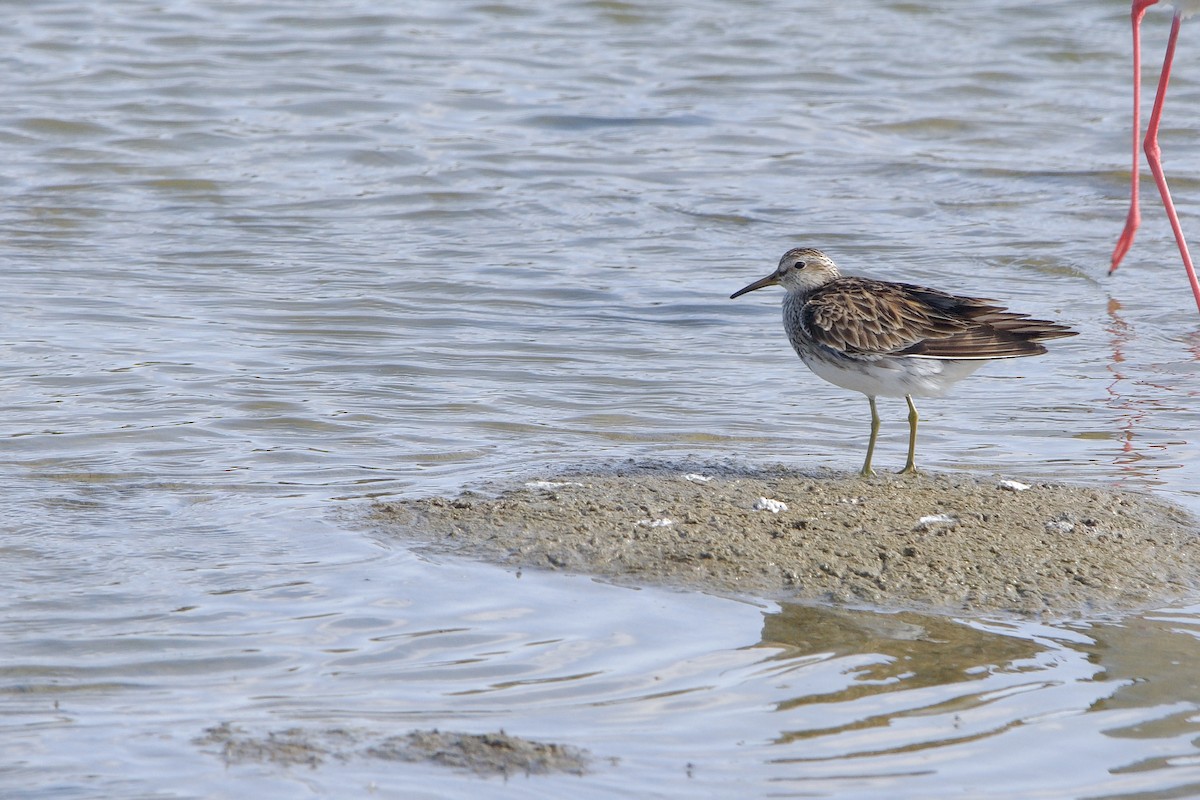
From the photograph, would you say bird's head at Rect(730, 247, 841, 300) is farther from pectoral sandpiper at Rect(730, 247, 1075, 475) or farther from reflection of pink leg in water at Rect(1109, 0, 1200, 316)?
reflection of pink leg in water at Rect(1109, 0, 1200, 316)

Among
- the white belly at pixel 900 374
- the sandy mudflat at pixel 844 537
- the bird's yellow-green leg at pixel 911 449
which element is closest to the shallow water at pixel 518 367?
the sandy mudflat at pixel 844 537

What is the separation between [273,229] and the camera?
1203 centimetres

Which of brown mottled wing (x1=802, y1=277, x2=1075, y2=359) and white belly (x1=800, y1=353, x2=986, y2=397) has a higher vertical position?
A: brown mottled wing (x1=802, y1=277, x2=1075, y2=359)

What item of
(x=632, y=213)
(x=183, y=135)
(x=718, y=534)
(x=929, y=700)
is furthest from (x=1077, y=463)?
(x=183, y=135)

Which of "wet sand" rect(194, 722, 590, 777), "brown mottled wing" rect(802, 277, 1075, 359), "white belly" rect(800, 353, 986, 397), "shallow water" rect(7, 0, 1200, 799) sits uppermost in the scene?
"brown mottled wing" rect(802, 277, 1075, 359)

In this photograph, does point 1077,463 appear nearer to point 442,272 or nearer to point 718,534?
point 718,534

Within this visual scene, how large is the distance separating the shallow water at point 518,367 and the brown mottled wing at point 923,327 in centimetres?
62

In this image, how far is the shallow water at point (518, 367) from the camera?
14.6 feet

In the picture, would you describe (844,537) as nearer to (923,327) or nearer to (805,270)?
(923,327)

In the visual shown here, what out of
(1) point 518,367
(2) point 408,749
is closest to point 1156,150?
(1) point 518,367

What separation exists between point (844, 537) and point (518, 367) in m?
3.44

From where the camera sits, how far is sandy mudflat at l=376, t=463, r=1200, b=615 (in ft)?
17.9

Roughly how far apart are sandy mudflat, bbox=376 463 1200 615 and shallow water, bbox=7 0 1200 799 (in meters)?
0.20

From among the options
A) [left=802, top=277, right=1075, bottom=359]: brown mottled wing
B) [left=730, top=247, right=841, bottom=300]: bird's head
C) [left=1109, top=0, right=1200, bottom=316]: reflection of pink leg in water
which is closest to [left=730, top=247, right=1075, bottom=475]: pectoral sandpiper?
[left=802, top=277, right=1075, bottom=359]: brown mottled wing
